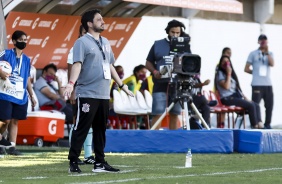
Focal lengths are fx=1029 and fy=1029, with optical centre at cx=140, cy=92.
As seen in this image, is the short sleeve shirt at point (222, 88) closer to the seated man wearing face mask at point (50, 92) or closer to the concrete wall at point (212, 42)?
the concrete wall at point (212, 42)

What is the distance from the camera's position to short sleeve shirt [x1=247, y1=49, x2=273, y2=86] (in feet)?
70.6

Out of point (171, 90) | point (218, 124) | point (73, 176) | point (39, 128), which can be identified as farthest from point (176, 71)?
point (218, 124)

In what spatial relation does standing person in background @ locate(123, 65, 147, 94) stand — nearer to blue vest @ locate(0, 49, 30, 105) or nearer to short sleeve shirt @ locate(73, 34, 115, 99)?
blue vest @ locate(0, 49, 30, 105)

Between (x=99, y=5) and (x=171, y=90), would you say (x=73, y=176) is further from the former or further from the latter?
(x=99, y=5)

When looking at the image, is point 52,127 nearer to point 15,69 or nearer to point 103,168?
point 15,69

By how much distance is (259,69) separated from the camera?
2164 cm

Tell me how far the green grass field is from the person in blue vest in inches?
23.5

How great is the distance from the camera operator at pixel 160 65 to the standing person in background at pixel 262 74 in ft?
20.0

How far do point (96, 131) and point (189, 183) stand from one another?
1.89 meters

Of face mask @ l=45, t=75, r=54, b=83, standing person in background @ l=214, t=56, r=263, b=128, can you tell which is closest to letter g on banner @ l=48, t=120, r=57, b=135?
face mask @ l=45, t=75, r=54, b=83

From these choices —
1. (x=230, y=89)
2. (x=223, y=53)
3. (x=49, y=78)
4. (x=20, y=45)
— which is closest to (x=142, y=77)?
(x=223, y=53)

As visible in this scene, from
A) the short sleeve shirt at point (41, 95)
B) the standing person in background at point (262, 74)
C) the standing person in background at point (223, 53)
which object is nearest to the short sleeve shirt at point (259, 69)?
the standing person in background at point (262, 74)

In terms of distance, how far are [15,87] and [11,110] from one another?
0.35m

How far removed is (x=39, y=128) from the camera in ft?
58.8
